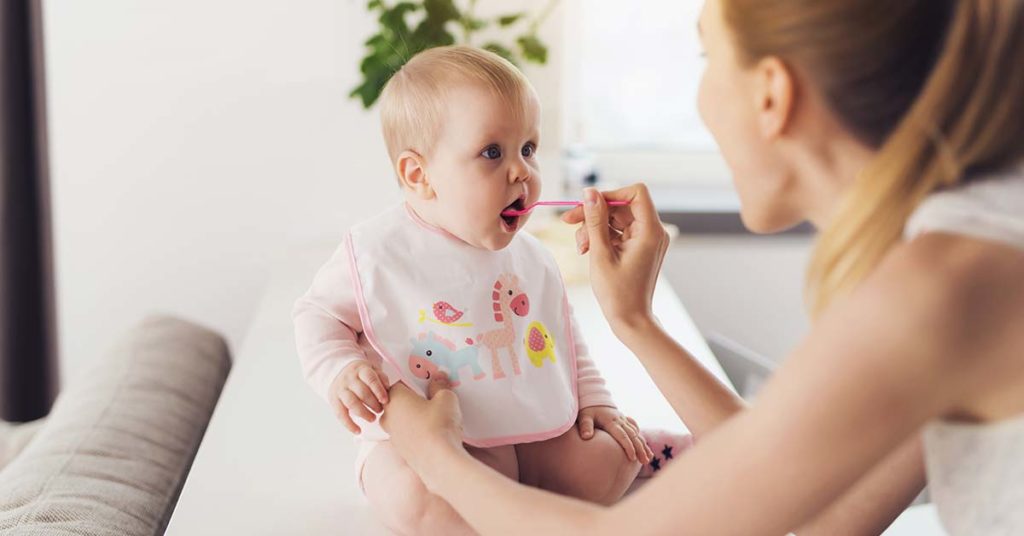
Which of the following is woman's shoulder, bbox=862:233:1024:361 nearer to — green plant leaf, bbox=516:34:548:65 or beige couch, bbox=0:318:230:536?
beige couch, bbox=0:318:230:536

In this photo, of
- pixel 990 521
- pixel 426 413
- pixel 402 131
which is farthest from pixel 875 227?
pixel 402 131

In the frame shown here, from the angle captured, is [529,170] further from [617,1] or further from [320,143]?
[617,1]

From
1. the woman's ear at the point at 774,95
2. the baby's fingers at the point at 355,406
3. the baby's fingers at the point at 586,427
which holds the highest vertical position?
the woman's ear at the point at 774,95

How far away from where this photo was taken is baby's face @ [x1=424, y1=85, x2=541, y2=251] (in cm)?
109

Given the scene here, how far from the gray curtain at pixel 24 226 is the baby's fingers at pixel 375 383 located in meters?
1.51

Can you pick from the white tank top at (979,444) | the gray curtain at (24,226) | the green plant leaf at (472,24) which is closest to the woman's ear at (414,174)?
the white tank top at (979,444)

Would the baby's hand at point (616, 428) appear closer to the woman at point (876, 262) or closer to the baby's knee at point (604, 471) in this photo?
the baby's knee at point (604, 471)

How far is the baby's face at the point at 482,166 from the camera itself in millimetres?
1095

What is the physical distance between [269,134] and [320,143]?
10cm

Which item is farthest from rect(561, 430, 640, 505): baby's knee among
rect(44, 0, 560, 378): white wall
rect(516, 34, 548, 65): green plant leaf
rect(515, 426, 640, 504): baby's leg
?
rect(44, 0, 560, 378): white wall

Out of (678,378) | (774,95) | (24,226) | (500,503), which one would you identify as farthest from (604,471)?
(24,226)

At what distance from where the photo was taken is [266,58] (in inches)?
89.7

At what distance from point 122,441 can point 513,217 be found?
2.00ft

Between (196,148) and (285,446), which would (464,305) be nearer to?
(285,446)
